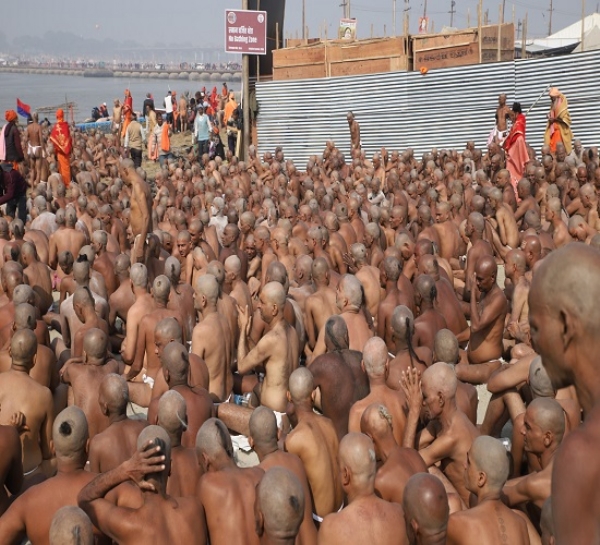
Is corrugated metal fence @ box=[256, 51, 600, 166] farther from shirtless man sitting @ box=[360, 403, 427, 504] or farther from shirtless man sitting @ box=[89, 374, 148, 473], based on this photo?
shirtless man sitting @ box=[89, 374, 148, 473]

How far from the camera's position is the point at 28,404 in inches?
237

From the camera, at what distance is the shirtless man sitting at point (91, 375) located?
20.5ft

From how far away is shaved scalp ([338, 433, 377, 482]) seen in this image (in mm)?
4375

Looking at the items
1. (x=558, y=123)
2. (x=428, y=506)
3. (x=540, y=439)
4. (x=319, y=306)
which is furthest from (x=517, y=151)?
(x=428, y=506)

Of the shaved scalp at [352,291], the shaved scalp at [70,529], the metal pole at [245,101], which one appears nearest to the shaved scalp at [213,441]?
the shaved scalp at [70,529]

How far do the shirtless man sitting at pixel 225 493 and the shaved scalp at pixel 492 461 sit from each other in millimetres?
1185

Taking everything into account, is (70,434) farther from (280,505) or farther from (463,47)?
(463,47)

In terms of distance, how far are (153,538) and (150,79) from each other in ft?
601

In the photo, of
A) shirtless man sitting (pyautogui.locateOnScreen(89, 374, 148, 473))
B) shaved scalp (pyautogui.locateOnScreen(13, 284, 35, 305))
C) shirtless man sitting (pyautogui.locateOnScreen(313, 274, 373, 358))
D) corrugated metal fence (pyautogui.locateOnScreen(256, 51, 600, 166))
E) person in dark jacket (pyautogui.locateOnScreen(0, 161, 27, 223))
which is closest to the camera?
shirtless man sitting (pyautogui.locateOnScreen(89, 374, 148, 473))

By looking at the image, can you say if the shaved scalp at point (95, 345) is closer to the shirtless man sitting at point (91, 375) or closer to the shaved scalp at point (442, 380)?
the shirtless man sitting at point (91, 375)

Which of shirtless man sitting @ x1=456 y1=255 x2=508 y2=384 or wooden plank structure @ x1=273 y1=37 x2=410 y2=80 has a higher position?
Result: wooden plank structure @ x1=273 y1=37 x2=410 y2=80

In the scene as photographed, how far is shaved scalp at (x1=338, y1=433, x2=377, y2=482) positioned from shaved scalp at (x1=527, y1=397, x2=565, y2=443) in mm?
1041

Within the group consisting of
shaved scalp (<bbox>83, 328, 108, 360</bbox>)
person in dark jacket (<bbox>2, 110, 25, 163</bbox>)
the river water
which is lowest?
the river water

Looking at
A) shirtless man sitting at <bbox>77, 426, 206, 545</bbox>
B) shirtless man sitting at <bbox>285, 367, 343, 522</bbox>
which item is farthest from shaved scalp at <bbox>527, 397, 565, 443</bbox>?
shirtless man sitting at <bbox>77, 426, 206, 545</bbox>
